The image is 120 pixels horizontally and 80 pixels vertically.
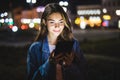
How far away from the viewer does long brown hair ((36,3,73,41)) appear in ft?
10.6

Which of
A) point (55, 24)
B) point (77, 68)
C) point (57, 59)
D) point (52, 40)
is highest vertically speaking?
point (55, 24)

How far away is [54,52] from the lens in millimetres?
3109

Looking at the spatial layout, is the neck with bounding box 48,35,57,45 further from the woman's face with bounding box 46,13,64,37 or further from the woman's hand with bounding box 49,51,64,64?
the woman's hand with bounding box 49,51,64,64

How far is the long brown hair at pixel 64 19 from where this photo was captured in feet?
10.6

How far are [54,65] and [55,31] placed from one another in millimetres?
319

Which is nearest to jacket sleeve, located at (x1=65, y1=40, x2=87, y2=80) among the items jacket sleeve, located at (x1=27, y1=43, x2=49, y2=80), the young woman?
the young woman

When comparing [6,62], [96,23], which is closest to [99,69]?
[6,62]

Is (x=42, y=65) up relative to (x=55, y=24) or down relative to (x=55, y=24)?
down

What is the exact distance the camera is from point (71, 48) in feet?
10.2

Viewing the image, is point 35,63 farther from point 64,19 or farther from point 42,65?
point 64,19

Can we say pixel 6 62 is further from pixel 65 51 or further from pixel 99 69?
pixel 65 51

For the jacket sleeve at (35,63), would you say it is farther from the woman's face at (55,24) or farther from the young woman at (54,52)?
the woman's face at (55,24)

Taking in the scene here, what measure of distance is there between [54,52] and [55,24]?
29 cm

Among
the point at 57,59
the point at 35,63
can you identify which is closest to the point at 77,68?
the point at 57,59
